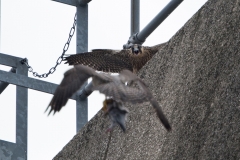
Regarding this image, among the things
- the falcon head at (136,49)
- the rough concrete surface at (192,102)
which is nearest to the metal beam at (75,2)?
the falcon head at (136,49)

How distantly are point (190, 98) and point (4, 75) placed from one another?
404 centimetres

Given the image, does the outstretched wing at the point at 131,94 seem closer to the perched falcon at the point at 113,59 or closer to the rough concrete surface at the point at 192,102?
the rough concrete surface at the point at 192,102

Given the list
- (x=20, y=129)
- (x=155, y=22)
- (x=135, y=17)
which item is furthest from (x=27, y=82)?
(x=155, y=22)

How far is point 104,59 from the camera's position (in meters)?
9.72

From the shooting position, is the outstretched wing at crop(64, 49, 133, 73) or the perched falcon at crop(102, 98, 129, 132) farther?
the outstretched wing at crop(64, 49, 133, 73)

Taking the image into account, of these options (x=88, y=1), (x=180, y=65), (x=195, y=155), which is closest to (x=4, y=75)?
(x=88, y=1)

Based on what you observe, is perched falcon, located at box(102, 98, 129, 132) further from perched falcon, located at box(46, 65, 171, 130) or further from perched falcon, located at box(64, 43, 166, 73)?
perched falcon, located at box(64, 43, 166, 73)

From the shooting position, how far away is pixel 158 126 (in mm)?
6215

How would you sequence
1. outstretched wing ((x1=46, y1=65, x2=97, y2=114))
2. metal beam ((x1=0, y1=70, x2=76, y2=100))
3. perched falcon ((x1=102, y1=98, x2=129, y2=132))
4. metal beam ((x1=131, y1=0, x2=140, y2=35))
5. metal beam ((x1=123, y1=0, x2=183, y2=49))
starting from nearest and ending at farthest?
perched falcon ((x1=102, y1=98, x2=129, y2=132)) < outstretched wing ((x1=46, y1=65, x2=97, y2=114)) < metal beam ((x1=123, y1=0, x2=183, y2=49)) < metal beam ((x1=131, y1=0, x2=140, y2=35)) < metal beam ((x1=0, y1=70, x2=76, y2=100))

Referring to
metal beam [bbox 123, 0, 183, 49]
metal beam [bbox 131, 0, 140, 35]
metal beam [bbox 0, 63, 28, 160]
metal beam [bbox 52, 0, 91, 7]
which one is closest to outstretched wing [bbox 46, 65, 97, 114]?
metal beam [bbox 123, 0, 183, 49]

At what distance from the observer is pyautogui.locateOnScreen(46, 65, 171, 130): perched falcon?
5.24m

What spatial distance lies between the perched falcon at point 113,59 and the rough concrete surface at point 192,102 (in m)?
2.62

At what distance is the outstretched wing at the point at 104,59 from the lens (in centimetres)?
960

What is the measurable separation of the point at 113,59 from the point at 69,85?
394cm
